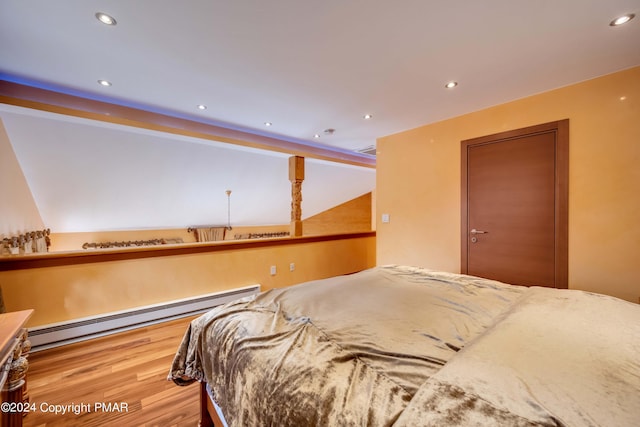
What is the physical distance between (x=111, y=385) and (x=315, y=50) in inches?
105

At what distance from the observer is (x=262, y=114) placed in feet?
9.45

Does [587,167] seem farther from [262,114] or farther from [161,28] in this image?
[161,28]

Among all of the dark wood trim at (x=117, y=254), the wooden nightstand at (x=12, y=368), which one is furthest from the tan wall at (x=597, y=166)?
the wooden nightstand at (x=12, y=368)

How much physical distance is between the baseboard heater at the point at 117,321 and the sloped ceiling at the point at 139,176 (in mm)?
1879

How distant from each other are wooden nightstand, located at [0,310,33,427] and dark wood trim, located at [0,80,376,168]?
2.11m

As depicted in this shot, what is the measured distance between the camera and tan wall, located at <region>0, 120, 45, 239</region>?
272 cm

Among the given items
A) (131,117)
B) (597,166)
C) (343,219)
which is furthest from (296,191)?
(343,219)

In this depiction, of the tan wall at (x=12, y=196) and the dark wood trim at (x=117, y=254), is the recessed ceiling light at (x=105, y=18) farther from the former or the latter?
the tan wall at (x=12, y=196)

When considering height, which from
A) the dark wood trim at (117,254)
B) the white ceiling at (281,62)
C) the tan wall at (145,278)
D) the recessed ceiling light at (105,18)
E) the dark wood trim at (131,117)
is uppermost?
the white ceiling at (281,62)

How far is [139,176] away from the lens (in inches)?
153

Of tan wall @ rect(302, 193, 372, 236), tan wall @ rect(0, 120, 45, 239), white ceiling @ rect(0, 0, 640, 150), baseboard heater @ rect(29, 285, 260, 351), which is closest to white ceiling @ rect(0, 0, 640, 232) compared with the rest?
white ceiling @ rect(0, 0, 640, 150)

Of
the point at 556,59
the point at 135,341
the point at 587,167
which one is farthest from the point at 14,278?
the point at 587,167

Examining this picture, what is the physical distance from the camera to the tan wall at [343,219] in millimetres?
7255

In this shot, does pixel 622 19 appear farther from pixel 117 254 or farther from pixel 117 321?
pixel 117 321
